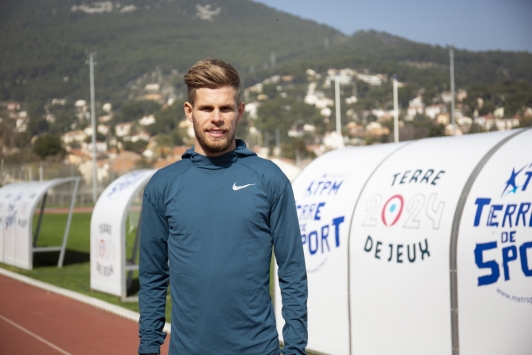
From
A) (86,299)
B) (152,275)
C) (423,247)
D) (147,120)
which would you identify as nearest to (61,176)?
(86,299)

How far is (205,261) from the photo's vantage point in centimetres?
315

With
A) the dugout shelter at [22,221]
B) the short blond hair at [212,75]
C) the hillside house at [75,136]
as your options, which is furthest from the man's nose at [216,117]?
the hillside house at [75,136]

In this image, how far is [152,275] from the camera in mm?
3406

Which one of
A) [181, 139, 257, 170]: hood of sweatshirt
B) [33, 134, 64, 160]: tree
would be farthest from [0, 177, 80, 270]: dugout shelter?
[33, 134, 64, 160]: tree

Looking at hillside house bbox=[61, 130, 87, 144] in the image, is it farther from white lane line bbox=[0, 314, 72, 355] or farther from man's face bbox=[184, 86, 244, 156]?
man's face bbox=[184, 86, 244, 156]

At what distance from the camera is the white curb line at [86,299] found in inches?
423

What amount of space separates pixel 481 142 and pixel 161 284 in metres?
3.99

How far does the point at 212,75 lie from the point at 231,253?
2.40ft

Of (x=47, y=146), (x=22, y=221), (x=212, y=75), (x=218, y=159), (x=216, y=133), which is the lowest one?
(x=22, y=221)

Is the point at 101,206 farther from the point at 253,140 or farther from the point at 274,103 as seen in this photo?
the point at 274,103

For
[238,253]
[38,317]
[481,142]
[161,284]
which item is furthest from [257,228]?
[38,317]

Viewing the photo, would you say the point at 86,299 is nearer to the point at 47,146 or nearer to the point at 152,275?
the point at 152,275

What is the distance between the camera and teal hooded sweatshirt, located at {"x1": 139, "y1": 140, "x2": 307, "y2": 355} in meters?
3.14

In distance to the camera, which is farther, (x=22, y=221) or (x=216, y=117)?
(x=22, y=221)
